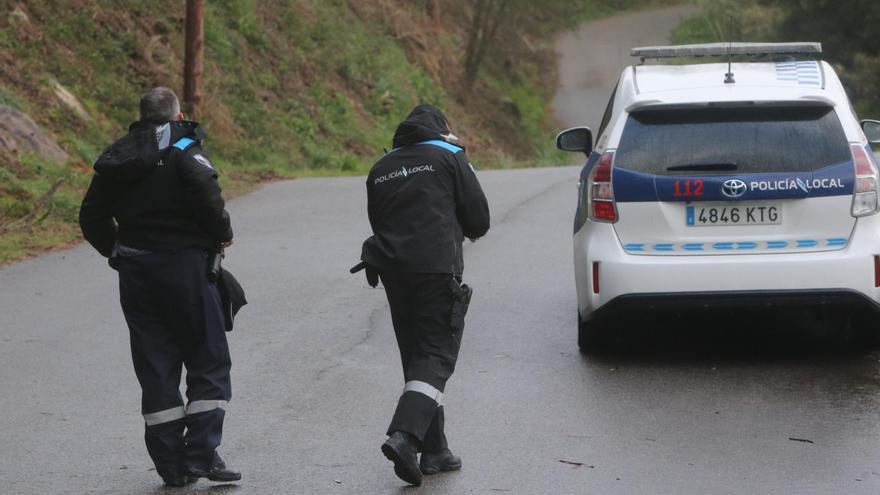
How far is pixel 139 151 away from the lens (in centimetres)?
654

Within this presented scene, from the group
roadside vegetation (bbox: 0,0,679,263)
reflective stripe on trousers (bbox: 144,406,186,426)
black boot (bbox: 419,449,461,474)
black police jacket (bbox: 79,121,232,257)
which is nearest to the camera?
black police jacket (bbox: 79,121,232,257)

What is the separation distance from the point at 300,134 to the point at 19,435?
24391 mm

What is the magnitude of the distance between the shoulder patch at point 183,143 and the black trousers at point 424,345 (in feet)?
3.49

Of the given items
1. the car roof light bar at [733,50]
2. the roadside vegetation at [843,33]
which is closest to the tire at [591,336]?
the car roof light bar at [733,50]

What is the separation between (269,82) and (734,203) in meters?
25.1

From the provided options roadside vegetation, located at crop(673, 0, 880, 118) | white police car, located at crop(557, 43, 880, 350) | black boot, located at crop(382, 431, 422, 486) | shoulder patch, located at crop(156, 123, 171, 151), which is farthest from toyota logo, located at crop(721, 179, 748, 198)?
roadside vegetation, located at crop(673, 0, 880, 118)

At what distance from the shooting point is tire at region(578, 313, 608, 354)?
955 centimetres

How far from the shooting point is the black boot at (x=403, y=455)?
6465 millimetres

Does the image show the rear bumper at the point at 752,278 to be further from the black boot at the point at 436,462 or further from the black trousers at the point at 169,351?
the black trousers at the point at 169,351

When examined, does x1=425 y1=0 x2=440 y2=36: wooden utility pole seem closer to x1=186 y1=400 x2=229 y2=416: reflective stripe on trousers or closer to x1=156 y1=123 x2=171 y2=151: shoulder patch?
x1=156 y1=123 x2=171 y2=151: shoulder patch

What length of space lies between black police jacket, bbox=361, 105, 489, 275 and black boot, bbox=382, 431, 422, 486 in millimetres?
766

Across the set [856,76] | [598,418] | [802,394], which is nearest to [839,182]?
[802,394]

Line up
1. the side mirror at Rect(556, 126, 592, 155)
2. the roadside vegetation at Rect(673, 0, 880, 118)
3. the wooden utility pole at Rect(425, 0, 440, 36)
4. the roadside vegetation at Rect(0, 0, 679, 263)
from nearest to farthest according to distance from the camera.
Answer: the side mirror at Rect(556, 126, 592, 155) < the roadside vegetation at Rect(0, 0, 679, 263) < the roadside vegetation at Rect(673, 0, 880, 118) < the wooden utility pole at Rect(425, 0, 440, 36)

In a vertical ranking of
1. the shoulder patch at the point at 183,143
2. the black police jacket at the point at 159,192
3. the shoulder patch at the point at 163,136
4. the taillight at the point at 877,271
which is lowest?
the taillight at the point at 877,271
